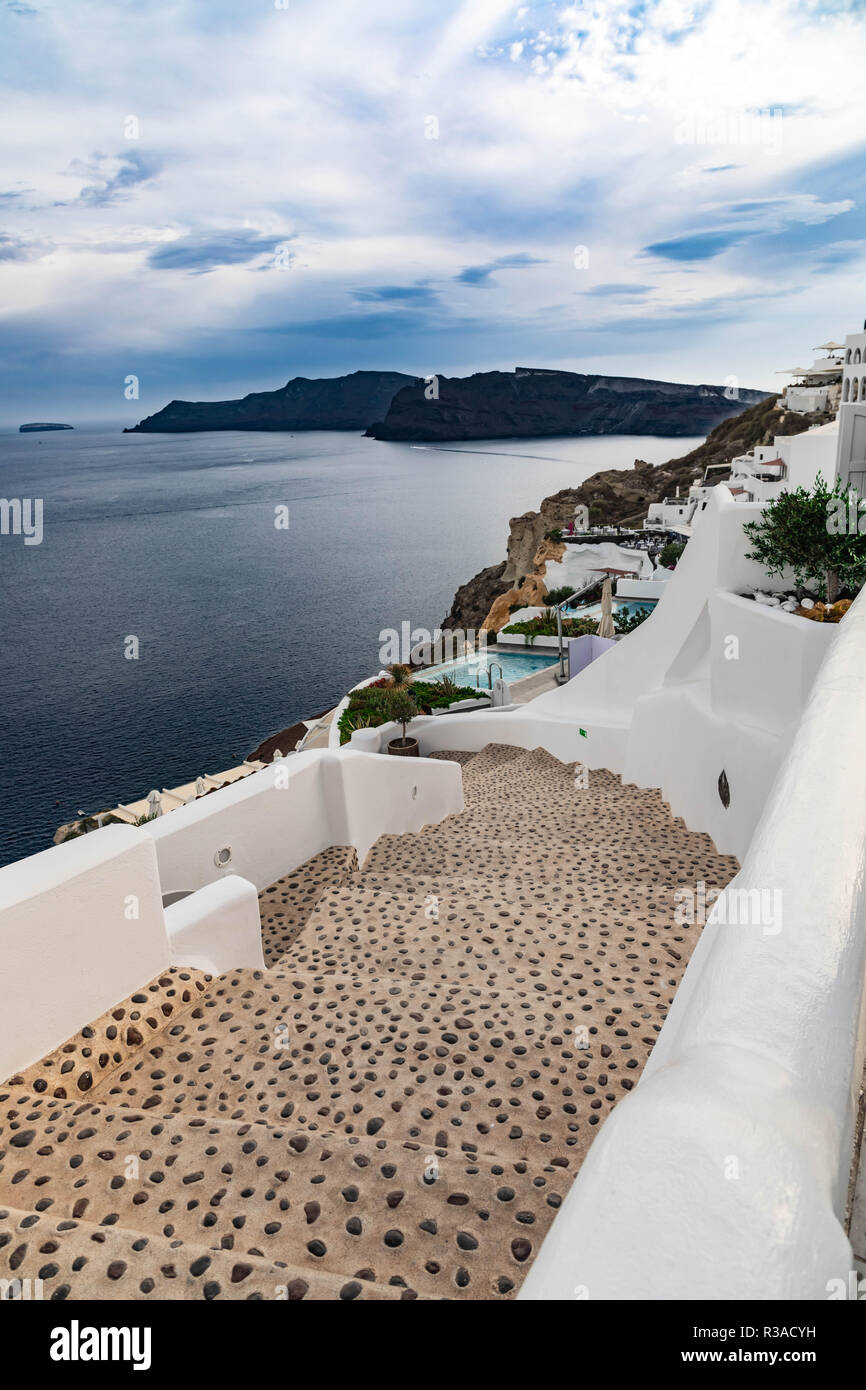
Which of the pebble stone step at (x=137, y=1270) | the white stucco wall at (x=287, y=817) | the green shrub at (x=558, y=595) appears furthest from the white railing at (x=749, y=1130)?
the green shrub at (x=558, y=595)

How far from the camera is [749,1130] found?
1438mm

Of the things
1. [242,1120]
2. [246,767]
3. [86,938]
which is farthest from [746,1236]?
[246,767]

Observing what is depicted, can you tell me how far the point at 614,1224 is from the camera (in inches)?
52.4

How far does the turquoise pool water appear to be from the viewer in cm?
1947

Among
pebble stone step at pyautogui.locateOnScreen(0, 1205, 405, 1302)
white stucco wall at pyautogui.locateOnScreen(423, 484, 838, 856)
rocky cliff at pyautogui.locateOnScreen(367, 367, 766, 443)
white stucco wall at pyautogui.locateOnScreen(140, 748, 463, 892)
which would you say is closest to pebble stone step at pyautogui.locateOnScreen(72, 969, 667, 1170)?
pebble stone step at pyautogui.locateOnScreen(0, 1205, 405, 1302)

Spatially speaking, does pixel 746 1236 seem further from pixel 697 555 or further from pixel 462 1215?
pixel 697 555

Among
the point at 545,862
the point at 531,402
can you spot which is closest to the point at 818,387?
the point at 545,862

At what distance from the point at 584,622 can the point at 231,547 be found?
250 ft

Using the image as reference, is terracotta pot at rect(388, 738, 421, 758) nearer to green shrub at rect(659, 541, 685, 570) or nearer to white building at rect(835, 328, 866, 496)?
white building at rect(835, 328, 866, 496)

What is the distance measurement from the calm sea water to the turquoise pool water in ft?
57.4

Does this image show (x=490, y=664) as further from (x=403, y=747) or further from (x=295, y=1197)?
(x=295, y=1197)

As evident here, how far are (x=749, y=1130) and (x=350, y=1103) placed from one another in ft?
7.99

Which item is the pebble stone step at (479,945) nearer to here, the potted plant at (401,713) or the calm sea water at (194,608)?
the potted plant at (401,713)

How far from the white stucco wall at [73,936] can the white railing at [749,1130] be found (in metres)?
2.86
